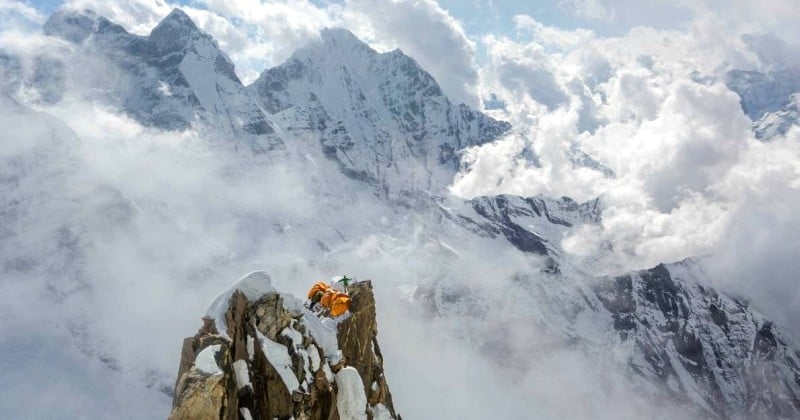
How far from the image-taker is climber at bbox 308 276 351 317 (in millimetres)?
35156

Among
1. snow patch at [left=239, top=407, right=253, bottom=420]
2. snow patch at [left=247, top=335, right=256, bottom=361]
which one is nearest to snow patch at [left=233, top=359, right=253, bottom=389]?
snow patch at [left=239, top=407, right=253, bottom=420]

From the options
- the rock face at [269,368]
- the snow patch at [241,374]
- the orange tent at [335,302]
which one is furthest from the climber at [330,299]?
the snow patch at [241,374]

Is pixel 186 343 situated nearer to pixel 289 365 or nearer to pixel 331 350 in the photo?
pixel 289 365

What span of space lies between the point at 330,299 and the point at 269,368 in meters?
9.40

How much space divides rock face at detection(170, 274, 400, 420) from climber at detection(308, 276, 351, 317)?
742 mm

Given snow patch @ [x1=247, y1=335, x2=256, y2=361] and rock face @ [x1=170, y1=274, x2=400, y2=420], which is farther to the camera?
snow patch @ [x1=247, y1=335, x2=256, y2=361]

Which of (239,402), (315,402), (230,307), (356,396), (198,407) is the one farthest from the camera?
(356,396)

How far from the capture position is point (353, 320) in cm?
3603

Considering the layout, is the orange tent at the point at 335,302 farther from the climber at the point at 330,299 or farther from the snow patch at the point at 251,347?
the snow patch at the point at 251,347

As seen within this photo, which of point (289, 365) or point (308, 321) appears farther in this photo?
point (308, 321)

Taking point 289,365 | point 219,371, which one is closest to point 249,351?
point 289,365

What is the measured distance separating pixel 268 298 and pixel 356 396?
22.8ft

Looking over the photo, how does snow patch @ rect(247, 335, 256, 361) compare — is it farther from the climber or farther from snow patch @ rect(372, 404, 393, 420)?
snow patch @ rect(372, 404, 393, 420)

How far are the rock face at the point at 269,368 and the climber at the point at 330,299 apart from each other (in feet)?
2.44
